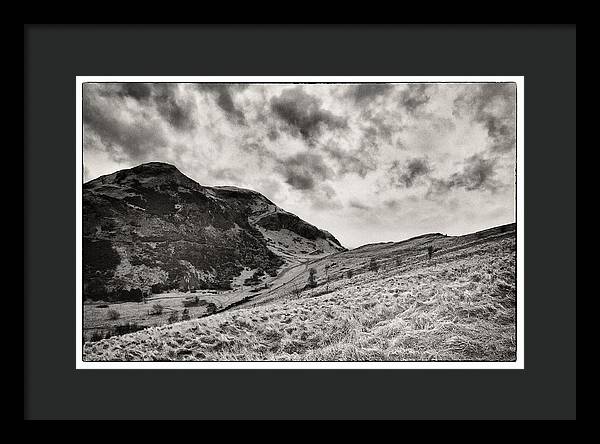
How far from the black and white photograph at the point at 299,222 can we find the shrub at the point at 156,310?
0.02 m

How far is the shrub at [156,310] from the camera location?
3.64m

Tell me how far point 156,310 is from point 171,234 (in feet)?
2.10

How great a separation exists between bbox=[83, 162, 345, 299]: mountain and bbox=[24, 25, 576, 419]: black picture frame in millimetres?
286

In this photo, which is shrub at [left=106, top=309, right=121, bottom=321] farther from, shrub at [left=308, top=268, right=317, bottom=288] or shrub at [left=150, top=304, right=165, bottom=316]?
shrub at [left=308, top=268, right=317, bottom=288]

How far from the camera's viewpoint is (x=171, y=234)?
3699 mm

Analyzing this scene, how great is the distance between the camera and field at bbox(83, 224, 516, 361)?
3674mm

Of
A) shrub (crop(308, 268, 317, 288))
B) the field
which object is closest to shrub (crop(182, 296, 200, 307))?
the field

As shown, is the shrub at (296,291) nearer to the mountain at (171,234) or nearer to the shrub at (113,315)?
the mountain at (171,234)
